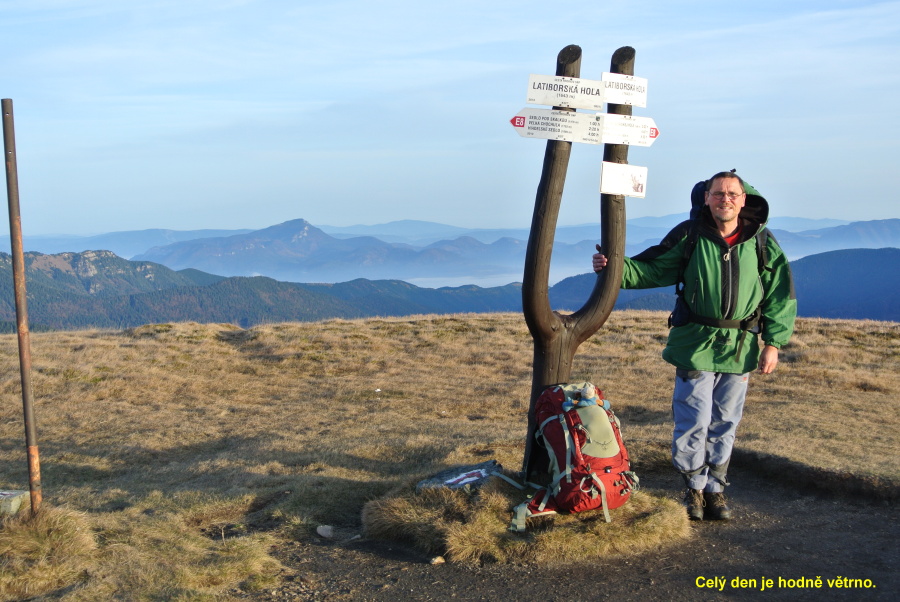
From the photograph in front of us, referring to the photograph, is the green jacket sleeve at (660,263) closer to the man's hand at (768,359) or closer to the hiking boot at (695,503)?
the man's hand at (768,359)

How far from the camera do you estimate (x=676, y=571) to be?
16.1 feet

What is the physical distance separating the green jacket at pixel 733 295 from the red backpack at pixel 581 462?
2.28ft

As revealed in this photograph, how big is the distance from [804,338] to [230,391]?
12.7 metres

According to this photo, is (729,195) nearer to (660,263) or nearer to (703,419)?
(660,263)

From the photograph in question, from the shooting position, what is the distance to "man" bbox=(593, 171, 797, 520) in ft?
17.6

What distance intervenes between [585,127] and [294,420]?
7131 mm

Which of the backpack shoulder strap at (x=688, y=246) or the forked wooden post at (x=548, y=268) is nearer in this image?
the backpack shoulder strap at (x=688, y=246)

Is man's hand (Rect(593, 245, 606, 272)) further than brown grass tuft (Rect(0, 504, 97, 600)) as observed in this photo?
Yes

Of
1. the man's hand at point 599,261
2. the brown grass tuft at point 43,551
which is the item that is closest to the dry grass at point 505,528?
the man's hand at point 599,261

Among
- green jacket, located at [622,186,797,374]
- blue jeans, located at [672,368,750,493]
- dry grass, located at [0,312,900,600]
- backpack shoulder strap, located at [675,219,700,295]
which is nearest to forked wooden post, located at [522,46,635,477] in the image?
backpack shoulder strap, located at [675,219,700,295]

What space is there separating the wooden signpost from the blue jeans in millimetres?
879

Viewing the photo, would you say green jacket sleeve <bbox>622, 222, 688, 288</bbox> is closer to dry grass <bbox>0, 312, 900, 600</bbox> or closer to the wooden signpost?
the wooden signpost

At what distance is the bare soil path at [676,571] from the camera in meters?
4.62

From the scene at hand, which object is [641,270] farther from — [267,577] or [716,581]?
[267,577]
